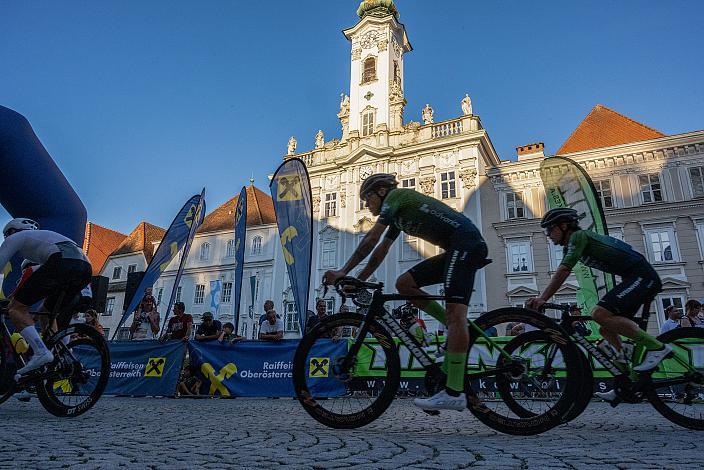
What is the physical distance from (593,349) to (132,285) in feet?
51.9

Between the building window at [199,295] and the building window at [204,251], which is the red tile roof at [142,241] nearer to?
the building window at [204,251]

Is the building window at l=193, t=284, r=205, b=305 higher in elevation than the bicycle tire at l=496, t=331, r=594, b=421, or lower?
higher

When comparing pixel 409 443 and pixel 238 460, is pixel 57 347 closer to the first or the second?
pixel 238 460

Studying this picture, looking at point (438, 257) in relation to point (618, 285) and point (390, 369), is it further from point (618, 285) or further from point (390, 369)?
point (618, 285)

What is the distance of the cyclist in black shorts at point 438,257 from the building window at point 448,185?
2684 centimetres

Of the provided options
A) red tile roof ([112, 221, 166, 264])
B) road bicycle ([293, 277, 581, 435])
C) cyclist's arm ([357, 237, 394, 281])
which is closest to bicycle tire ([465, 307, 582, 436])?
road bicycle ([293, 277, 581, 435])

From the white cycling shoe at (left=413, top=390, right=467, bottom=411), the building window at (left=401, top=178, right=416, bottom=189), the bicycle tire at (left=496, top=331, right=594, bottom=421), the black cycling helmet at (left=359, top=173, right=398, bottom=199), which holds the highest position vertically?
the building window at (left=401, top=178, right=416, bottom=189)

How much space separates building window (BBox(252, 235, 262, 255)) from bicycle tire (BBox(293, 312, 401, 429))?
110 ft

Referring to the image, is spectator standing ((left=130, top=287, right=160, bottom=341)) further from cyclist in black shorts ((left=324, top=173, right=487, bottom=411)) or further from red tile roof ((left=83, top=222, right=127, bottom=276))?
red tile roof ((left=83, top=222, right=127, bottom=276))

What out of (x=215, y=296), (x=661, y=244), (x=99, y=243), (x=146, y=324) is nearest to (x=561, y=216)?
(x=146, y=324)

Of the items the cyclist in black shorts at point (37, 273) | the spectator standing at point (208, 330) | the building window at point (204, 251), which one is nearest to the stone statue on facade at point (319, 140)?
the building window at point (204, 251)

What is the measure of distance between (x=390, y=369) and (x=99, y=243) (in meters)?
57.9

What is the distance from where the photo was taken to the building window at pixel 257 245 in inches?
1457

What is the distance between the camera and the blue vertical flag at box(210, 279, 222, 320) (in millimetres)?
36719
